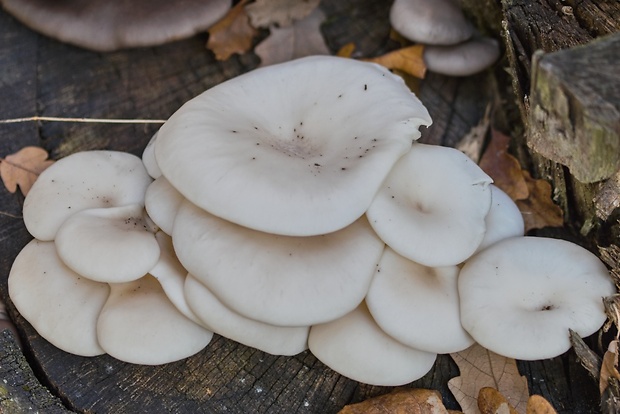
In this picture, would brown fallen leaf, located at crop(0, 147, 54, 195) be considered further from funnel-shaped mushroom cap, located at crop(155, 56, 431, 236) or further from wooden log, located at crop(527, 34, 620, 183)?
wooden log, located at crop(527, 34, 620, 183)

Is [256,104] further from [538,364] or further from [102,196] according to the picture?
[538,364]

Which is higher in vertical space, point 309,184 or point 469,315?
point 309,184

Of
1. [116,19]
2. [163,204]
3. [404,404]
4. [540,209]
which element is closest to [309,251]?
[163,204]

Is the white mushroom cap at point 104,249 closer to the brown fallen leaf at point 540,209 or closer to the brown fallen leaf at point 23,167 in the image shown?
the brown fallen leaf at point 23,167

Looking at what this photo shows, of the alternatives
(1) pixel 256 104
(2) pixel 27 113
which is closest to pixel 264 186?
(1) pixel 256 104

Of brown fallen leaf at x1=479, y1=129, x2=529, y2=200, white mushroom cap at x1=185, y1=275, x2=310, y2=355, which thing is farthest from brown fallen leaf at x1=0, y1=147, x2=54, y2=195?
brown fallen leaf at x1=479, y1=129, x2=529, y2=200

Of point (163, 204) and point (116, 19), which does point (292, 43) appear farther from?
point (163, 204)
